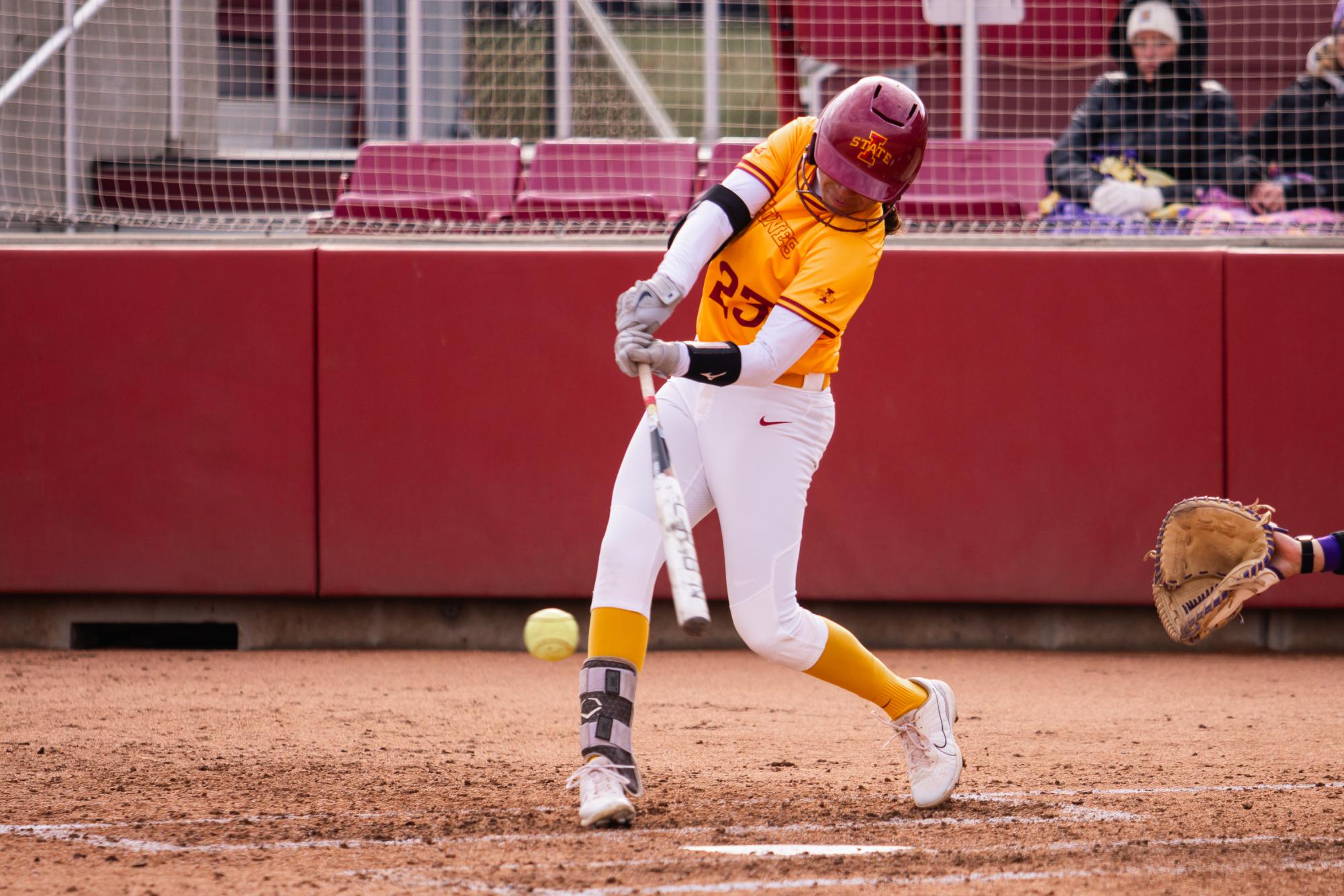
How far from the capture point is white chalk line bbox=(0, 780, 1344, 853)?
3.29 meters

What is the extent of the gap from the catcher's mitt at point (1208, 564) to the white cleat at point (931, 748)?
651 millimetres

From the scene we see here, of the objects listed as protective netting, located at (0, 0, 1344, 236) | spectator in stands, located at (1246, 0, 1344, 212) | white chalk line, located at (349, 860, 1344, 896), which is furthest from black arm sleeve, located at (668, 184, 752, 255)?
spectator in stands, located at (1246, 0, 1344, 212)

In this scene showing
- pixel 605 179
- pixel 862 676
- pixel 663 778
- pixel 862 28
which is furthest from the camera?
pixel 862 28

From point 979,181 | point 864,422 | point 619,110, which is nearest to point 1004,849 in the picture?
point 864,422

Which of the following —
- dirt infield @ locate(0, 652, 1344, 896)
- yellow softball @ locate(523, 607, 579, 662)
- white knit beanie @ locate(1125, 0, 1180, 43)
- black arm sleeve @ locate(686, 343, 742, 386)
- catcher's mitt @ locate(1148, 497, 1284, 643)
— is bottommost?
dirt infield @ locate(0, 652, 1344, 896)

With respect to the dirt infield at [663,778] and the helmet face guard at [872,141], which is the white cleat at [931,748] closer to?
the dirt infield at [663,778]

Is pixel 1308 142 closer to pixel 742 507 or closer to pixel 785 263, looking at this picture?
pixel 785 263

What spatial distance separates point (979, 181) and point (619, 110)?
96.1 inches

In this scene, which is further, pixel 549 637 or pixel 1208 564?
pixel 1208 564

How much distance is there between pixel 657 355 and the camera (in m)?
3.30

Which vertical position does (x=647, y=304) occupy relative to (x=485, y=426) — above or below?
above

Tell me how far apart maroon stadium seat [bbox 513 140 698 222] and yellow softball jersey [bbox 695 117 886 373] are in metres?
3.39

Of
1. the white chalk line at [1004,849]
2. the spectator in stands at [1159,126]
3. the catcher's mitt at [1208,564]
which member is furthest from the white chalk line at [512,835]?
the spectator in stands at [1159,126]

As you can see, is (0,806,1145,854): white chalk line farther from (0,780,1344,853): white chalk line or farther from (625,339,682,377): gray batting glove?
(625,339,682,377): gray batting glove
